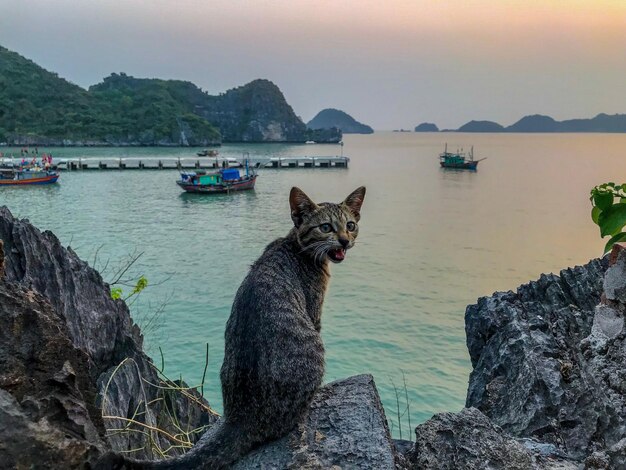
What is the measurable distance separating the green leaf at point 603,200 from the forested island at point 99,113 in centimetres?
10198

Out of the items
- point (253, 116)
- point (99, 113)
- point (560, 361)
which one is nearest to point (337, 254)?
point (560, 361)

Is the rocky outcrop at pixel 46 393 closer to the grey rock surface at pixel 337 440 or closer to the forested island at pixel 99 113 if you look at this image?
the grey rock surface at pixel 337 440

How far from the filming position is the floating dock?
53.7 metres

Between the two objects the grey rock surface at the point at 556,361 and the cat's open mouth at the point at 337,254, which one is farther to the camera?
the cat's open mouth at the point at 337,254

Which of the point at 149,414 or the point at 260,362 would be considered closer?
the point at 260,362

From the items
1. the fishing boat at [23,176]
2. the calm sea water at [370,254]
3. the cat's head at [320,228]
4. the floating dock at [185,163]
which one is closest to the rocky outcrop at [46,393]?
the cat's head at [320,228]

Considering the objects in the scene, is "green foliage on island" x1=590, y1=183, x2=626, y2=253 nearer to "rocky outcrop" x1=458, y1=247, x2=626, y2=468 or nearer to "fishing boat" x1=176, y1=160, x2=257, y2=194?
"rocky outcrop" x1=458, y1=247, x2=626, y2=468

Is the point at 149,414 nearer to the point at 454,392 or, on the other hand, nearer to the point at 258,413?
the point at 258,413

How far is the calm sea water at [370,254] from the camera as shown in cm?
1072

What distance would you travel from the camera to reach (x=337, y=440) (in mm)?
2395

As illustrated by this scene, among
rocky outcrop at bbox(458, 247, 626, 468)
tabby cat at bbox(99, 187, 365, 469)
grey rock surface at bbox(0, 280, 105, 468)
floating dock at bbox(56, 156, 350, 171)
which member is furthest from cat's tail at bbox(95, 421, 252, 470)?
floating dock at bbox(56, 156, 350, 171)

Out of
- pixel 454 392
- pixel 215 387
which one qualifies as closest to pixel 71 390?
pixel 215 387

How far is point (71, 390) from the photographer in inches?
77.7

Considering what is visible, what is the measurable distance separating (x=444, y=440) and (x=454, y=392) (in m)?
7.60
